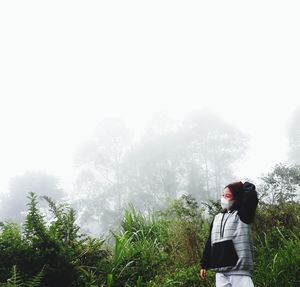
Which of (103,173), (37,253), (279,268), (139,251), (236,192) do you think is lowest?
(279,268)

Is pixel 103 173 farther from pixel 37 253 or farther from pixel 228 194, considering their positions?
pixel 228 194

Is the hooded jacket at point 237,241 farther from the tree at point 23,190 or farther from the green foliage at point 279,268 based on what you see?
the tree at point 23,190

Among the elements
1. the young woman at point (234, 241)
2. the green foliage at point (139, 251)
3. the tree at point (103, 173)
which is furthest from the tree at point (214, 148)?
the young woman at point (234, 241)

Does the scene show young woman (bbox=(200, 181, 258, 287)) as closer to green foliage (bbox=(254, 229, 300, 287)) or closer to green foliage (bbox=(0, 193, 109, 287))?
green foliage (bbox=(254, 229, 300, 287))

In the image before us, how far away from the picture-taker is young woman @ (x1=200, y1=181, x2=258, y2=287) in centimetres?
430

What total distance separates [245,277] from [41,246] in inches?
97.0

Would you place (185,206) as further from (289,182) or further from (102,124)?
(102,124)

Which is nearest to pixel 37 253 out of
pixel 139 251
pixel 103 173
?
pixel 139 251

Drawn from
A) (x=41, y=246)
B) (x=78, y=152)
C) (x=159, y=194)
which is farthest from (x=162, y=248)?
(x=78, y=152)

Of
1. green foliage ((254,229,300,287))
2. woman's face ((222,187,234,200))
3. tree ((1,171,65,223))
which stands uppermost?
tree ((1,171,65,223))

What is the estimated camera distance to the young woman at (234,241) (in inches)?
169

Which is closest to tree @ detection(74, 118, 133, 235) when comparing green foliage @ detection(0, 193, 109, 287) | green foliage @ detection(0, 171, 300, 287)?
green foliage @ detection(0, 171, 300, 287)

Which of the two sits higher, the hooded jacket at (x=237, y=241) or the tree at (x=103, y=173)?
the tree at (x=103, y=173)

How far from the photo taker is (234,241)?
4.43m
